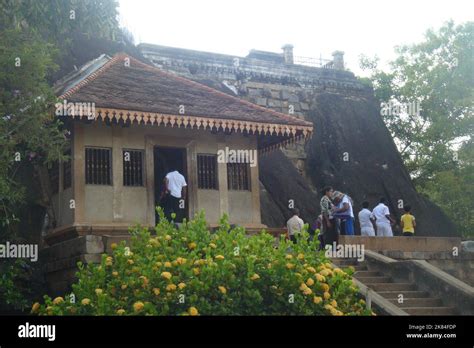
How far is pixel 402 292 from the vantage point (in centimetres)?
1318

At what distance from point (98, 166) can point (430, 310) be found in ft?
23.5

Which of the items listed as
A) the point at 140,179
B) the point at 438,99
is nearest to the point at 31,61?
the point at 140,179

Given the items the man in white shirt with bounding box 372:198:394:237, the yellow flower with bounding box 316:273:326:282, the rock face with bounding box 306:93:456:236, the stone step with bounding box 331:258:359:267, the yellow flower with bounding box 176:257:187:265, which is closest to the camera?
the yellow flower with bounding box 176:257:187:265

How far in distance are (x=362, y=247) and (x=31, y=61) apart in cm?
739

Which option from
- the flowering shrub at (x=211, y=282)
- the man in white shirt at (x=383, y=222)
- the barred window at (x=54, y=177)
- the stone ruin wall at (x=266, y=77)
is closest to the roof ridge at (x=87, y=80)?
the barred window at (x=54, y=177)

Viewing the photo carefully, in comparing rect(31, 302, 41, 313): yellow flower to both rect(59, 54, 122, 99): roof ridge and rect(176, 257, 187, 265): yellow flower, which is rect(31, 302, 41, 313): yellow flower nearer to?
rect(176, 257, 187, 265): yellow flower

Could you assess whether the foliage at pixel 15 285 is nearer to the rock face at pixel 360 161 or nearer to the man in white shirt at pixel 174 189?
the man in white shirt at pixel 174 189

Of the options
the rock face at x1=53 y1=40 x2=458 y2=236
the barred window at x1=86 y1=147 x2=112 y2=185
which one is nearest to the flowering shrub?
the barred window at x1=86 y1=147 x2=112 y2=185

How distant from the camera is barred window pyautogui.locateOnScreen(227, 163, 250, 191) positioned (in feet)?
54.2

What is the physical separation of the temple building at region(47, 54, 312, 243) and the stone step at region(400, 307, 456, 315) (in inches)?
192

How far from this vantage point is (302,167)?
26.0 m

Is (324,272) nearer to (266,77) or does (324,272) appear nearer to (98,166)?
(98,166)

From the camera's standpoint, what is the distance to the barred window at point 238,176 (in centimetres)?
1652
